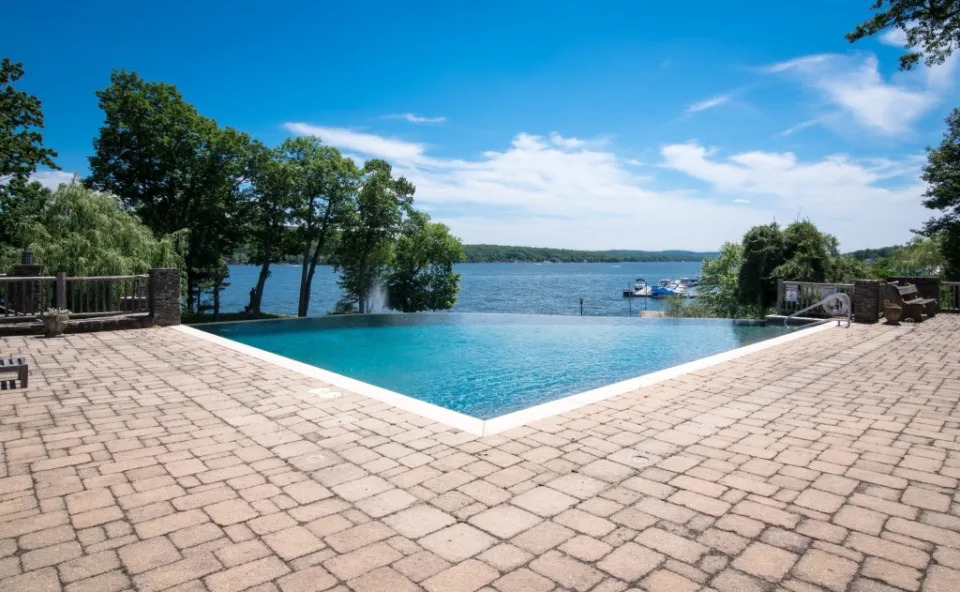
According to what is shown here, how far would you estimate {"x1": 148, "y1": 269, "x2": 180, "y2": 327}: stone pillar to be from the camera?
10820 mm

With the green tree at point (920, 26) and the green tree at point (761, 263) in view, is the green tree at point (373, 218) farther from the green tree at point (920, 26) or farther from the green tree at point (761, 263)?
the green tree at point (920, 26)

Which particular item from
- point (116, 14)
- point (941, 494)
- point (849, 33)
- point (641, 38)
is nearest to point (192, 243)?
point (116, 14)

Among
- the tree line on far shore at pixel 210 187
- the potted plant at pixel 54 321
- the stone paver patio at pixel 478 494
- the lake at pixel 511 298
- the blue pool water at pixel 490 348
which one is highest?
the tree line on far shore at pixel 210 187

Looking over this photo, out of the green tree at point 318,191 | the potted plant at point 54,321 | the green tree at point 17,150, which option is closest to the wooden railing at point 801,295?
the potted plant at point 54,321

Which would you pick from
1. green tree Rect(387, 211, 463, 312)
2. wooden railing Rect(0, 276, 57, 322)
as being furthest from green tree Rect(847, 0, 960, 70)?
green tree Rect(387, 211, 463, 312)

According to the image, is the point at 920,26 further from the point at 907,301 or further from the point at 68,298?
the point at 68,298

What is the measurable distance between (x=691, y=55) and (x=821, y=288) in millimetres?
6816

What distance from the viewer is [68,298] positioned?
11703mm

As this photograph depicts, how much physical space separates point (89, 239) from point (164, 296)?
239 inches

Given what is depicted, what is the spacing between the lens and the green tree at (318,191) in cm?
2500

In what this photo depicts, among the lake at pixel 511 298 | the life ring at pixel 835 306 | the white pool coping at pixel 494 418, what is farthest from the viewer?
the lake at pixel 511 298

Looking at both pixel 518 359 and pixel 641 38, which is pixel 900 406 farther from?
pixel 641 38

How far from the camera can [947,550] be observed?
2453 mm

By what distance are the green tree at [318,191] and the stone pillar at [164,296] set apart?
559 inches
